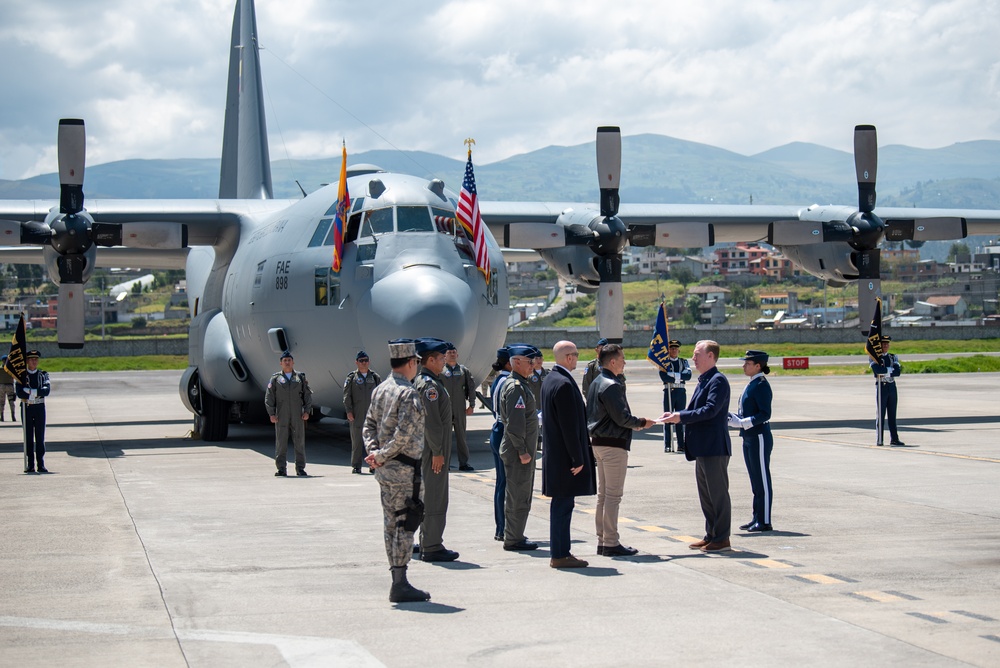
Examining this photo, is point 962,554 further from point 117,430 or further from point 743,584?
point 117,430

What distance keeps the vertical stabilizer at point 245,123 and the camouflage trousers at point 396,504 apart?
18.4m

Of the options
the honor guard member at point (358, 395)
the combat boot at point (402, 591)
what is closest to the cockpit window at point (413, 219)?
the honor guard member at point (358, 395)

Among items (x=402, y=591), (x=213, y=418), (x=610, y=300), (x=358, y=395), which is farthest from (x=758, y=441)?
(x=213, y=418)

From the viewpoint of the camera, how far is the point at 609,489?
343 inches

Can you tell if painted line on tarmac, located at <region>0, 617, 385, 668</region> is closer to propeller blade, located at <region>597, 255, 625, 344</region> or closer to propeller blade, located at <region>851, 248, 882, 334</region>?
propeller blade, located at <region>597, 255, 625, 344</region>

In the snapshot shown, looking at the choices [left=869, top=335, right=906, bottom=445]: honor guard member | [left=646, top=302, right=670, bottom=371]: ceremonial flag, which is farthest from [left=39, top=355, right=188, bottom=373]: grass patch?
[left=869, top=335, right=906, bottom=445]: honor guard member

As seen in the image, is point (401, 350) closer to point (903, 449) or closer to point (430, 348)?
point (430, 348)

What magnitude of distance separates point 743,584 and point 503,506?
2.66 m

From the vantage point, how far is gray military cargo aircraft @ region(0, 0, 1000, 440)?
50.5ft

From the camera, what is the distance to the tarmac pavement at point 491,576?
5945 mm

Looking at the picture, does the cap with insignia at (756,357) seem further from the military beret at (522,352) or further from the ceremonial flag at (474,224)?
the ceremonial flag at (474,224)

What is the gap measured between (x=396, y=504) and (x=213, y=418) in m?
13.2

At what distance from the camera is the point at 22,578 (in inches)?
312

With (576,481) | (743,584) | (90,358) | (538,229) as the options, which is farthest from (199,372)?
(90,358)
